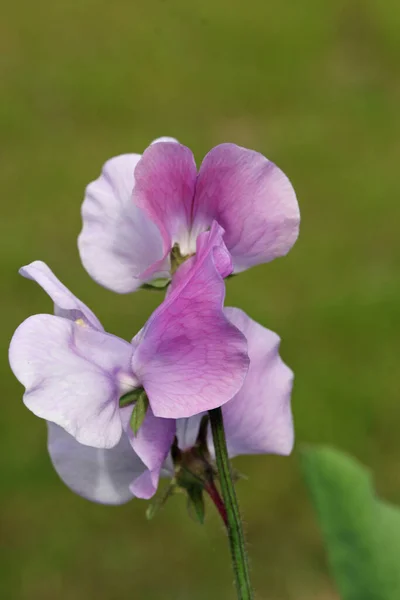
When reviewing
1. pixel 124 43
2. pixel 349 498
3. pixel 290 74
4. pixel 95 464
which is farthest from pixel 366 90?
pixel 95 464

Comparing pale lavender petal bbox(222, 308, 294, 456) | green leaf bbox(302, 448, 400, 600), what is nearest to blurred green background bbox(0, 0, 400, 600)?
green leaf bbox(302, 448, 400, 600)

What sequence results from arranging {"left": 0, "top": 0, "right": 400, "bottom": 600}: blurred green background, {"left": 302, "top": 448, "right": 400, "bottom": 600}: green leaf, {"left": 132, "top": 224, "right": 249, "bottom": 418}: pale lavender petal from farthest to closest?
{"left": 0, "top": 0, "right": 400, "bottom": 600}: blurred green background < {"left": 302, "top": 448, "right": 400, "bottom": 600}: green leaf < {"left": 132, "top": 224, "right": 249, "bottom": 418}: pale lavender petal

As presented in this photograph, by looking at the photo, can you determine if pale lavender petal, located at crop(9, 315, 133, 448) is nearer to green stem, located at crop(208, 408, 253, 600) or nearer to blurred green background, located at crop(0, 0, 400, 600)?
green stem, located at crop(208, 408, 253, 600)

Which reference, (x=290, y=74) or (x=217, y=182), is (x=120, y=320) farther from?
(x=217, y=182)

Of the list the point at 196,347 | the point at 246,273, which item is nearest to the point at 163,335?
the point at 196,347

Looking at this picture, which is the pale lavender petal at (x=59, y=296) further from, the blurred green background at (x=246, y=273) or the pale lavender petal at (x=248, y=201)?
the blurred green background at (x=246, y=273)

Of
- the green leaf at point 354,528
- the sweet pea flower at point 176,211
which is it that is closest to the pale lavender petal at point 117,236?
the sweet pea flower at point 176,211

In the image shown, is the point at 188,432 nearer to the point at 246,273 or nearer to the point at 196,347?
the point at 196,347
